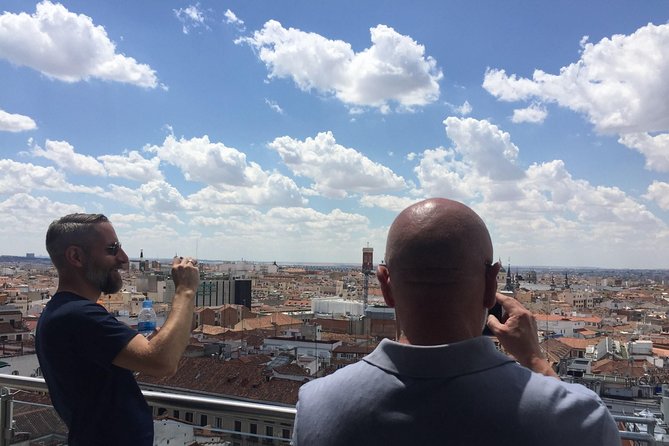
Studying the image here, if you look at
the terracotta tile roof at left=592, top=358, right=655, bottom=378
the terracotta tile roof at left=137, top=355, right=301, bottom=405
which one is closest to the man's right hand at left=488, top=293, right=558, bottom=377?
the terracotta tile roof at left=137, top=355, right=301, bottom=405

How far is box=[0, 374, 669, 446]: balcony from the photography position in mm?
1825

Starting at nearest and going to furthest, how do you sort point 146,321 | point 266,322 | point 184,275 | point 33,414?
point 184,275 < point 146,321 < point 33,414 < point 266,322

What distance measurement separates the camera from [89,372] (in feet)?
4.75

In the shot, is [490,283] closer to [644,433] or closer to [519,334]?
[519,334]

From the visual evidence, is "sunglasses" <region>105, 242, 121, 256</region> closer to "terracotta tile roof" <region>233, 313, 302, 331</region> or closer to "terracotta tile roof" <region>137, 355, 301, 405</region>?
"terracotta tile roof" <region>137, 355, 301, 405</region>

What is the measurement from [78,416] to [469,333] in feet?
3.63

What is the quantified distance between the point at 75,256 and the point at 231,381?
58.8ft

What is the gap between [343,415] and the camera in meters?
0.87

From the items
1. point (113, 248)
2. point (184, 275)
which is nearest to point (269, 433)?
point (184, 275)

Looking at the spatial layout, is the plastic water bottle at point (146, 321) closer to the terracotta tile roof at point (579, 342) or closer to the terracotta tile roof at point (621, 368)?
the terracotta tile roof at point (621, 368)

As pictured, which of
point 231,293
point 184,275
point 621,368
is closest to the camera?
point 184,275

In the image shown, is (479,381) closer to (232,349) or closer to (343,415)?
(343,415)

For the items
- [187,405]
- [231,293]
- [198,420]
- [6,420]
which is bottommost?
[231,293]

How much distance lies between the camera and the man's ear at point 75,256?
1.60m
